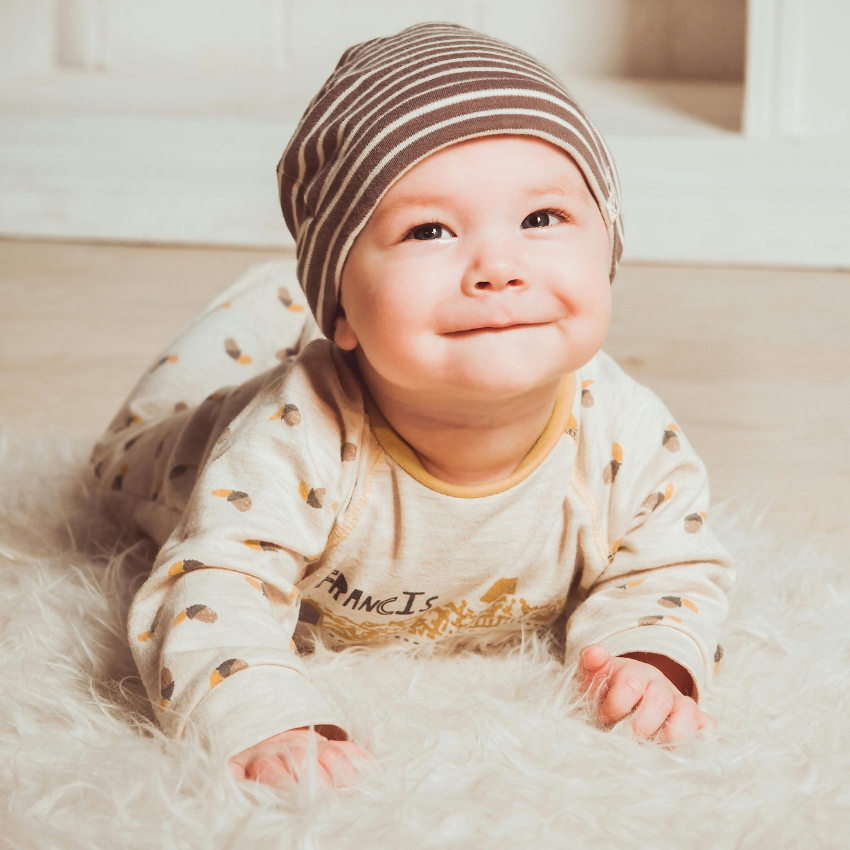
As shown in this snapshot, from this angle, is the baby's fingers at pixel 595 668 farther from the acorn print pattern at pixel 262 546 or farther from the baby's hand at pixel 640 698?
the acorn print pattern at pixel 262 546

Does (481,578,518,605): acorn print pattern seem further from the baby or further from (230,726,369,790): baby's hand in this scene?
(230,726,369,790): baby's hand

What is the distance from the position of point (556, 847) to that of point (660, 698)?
0.17 metres

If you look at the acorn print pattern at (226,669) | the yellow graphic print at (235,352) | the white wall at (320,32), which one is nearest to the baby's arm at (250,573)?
the acorn print pattern at (226,669)

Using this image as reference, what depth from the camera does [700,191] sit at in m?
2.26

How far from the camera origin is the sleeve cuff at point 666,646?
29.8 inches

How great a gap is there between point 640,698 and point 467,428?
214 mm

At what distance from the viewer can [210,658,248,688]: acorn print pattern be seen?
667mm

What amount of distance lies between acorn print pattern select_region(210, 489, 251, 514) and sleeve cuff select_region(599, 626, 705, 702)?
0.27 m

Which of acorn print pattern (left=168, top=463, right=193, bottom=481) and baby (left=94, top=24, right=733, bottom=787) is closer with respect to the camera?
baby (left=94, top=24, right=733, bottom=787)

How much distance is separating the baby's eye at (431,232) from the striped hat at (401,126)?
3 centimetres

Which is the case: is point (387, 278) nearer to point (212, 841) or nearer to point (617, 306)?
point (212, 841)

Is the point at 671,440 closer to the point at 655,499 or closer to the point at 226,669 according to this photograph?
the point at 655,499

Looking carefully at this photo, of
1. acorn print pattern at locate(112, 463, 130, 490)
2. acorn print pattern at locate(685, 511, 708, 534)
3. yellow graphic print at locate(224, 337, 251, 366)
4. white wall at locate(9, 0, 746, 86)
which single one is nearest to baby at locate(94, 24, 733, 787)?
acorn print pattern at locate(685, 511, 708, 534)

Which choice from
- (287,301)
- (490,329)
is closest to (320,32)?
(287,301)
